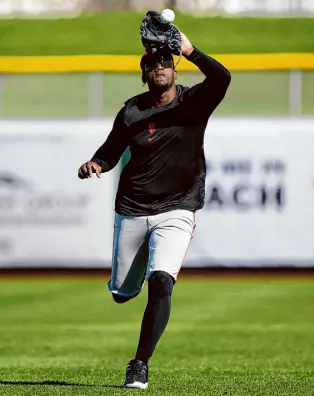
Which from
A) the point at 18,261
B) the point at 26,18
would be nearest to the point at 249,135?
the point at 18,261

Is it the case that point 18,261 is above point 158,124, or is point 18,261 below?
below

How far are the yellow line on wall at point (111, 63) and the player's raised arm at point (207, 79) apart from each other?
28.6 feet

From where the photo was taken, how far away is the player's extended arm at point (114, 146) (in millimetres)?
7848

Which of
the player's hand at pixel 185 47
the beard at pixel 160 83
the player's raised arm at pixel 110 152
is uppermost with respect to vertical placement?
the player's hand at pixel 185 47

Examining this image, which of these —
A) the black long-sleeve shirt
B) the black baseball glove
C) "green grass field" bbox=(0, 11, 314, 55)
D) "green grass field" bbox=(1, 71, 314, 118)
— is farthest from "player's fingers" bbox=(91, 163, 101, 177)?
"green grass field" bbox=(1, 71, 314, 118)

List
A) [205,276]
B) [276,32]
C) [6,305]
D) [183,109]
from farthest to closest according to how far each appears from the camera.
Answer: [276,32] → [205,276] → [6,305] → [183,109]

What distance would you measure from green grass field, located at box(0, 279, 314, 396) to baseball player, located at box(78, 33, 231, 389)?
0.55m

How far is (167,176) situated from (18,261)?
816 cm

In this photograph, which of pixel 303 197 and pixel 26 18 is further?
pixel 26 18

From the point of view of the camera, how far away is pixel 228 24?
19.2 meters

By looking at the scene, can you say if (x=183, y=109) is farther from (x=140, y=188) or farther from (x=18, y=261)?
(x=18, y=261)

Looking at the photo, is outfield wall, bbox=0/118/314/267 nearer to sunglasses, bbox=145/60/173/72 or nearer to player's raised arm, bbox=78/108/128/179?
player's raised arm, bbox=78/108/128/179

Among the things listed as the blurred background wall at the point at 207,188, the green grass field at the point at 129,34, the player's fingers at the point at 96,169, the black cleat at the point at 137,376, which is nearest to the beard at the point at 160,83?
the player's fingers at the point at 96,169

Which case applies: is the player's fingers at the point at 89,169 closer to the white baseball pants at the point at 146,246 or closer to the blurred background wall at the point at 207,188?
the white baseball pants at the point at 146,246
